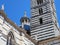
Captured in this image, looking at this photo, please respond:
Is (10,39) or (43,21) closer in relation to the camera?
(10,39)

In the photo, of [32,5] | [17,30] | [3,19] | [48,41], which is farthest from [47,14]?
[3,19]

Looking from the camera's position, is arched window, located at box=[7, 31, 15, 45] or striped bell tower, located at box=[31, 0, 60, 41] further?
striped bell tower, located at box=[31, 0, 60, 41]

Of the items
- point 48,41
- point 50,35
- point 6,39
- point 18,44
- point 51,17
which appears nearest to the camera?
point 6,39

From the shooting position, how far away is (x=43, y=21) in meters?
25.9

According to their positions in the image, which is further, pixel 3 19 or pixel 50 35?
pixel 50 35

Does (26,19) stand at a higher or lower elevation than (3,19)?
lower

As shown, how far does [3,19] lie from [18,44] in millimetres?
3011

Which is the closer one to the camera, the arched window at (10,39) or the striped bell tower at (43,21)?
the arched window at (10,39)

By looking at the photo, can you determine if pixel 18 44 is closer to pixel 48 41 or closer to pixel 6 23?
pixel 6 23

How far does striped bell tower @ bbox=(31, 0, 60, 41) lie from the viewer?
2456 centimetres

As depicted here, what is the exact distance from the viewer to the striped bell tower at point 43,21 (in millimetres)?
24562

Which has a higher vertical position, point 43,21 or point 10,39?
point 10,39

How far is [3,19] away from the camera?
16.8m

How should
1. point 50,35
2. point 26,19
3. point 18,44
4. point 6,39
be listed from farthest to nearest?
point 26,19 → point 50,35 → point 18,44 → point 6,39
